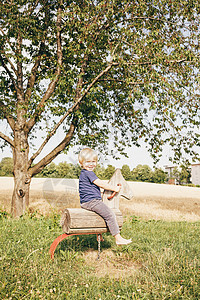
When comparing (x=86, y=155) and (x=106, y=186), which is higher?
(x=86, y=155)

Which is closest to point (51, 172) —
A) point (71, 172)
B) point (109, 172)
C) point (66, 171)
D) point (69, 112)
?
point (66, 171)

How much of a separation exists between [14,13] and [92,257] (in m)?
9.24

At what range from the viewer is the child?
191 inches

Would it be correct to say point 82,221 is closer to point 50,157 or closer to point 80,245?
point 80,245

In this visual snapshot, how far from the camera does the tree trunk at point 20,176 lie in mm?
9984

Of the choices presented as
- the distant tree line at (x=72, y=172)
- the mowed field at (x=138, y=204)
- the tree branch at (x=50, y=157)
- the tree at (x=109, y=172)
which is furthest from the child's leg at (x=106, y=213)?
the tree at (x=109, y=172)

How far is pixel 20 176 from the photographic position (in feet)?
33.3

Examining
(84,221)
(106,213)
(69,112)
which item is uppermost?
(69,112)

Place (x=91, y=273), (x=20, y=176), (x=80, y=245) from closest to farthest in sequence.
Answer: (x=91, y=273)
(x=80, y=245)
(x=20, y=176)

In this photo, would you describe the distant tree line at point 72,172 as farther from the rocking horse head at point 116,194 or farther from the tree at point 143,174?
the rocking horse head at point 116,194

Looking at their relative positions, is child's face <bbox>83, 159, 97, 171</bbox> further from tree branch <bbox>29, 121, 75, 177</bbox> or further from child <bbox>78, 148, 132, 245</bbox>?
tree branch <bbox>29, 121, 75, 177</bbox>

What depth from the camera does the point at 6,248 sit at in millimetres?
5203

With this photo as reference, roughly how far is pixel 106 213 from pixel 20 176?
20.6ft

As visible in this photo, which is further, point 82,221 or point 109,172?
point 109,172
